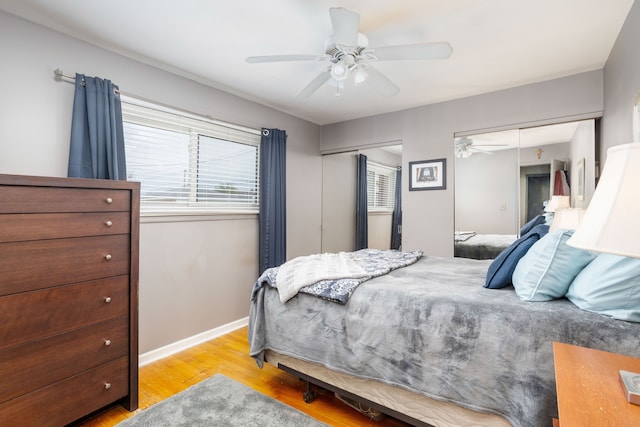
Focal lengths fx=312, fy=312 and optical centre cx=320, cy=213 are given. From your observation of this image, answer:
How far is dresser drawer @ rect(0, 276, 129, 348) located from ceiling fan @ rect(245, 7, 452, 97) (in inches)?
65.9

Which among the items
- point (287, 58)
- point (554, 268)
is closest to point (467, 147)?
point (554, 268)

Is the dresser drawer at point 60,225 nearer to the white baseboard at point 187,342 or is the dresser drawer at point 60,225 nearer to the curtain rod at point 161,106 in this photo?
the curtain rod at point 161,106

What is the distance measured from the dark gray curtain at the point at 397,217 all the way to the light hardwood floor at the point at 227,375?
211 centimetres

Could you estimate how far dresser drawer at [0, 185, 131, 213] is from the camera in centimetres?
148

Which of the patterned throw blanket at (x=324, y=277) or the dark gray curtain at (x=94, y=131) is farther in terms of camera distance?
the dark gray curtain at (x=94, y=131)

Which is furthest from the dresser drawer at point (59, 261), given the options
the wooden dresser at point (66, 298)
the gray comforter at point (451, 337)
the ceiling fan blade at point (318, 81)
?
the ceiling fan blade at point (318, 81)

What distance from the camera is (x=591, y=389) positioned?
838mm

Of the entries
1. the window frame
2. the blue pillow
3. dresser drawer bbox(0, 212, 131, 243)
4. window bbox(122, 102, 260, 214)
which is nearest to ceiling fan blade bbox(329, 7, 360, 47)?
dresser drawer bbox(0, 212, 131, 243)

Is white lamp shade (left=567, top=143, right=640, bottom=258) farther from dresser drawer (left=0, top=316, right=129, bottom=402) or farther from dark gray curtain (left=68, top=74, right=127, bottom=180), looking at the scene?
dark gray curtain (left=68, top=74, right=127, bottom=180)

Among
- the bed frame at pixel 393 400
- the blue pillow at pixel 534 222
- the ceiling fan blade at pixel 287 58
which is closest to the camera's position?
the bed frame at pixel 393 400

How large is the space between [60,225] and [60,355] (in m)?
0.69

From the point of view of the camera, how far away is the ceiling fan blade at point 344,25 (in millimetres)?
1598

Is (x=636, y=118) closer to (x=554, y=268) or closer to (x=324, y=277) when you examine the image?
(x=554, y=268)

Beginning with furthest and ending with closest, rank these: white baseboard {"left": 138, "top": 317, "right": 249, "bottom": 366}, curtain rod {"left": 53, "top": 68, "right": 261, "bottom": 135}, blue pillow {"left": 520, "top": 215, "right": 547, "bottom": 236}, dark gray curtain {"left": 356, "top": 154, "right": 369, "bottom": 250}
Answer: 1. dark gray curtain {"left": 356, "top": 154, "right": 369, "bottom": 250}
2. blue pillow {"left": 520, "top": 215, "right": 547, "bottom": 236}
3. white baseboard {"left": 138, "top": 317, "right": 249, "bottom": 366}
4. curtain rod {"left": 53, "top": 68, "right": 261, "bottom": 135}
